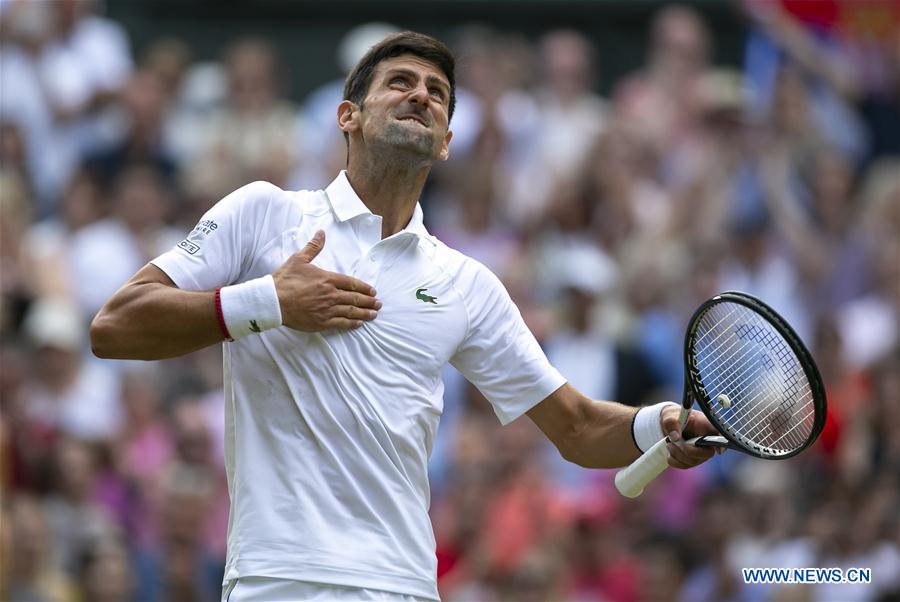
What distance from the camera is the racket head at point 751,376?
16.1 feet

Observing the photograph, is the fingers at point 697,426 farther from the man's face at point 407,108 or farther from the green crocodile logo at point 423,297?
the man's face at point 407,108

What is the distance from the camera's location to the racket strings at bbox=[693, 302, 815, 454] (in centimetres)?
503

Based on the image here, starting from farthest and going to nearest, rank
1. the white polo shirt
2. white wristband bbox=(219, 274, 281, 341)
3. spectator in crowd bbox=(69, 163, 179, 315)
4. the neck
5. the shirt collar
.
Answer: spectator in crowd bbox=(69, 163, 179, 315) < the neck < the shirt collar < the white polo shirt < white wristband bbox=(219, 274, 281, 341)

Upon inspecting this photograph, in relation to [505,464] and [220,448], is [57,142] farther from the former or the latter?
[505,464]

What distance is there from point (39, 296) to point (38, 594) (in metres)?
2.28

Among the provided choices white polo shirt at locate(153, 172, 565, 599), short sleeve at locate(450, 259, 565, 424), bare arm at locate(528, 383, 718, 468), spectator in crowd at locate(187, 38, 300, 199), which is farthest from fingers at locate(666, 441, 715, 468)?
spectator in crowd at locate(187, 38, 300, 199)

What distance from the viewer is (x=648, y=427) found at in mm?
5199

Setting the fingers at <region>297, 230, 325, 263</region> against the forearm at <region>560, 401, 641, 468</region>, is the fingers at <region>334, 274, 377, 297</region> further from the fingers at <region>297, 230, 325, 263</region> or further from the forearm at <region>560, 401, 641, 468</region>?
the forearm at <region>560, 401, 641, 468</region>

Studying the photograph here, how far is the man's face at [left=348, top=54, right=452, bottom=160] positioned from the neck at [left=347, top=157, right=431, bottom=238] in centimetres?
7

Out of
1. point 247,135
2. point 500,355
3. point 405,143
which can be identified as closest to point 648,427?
point 500,355

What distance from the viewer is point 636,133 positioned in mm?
11305

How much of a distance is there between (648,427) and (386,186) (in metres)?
1.13

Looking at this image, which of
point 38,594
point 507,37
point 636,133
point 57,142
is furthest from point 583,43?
point 38,594

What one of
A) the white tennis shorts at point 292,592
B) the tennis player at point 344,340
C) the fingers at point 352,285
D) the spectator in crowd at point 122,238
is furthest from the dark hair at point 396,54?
the spectator in crowd at point 122,238
